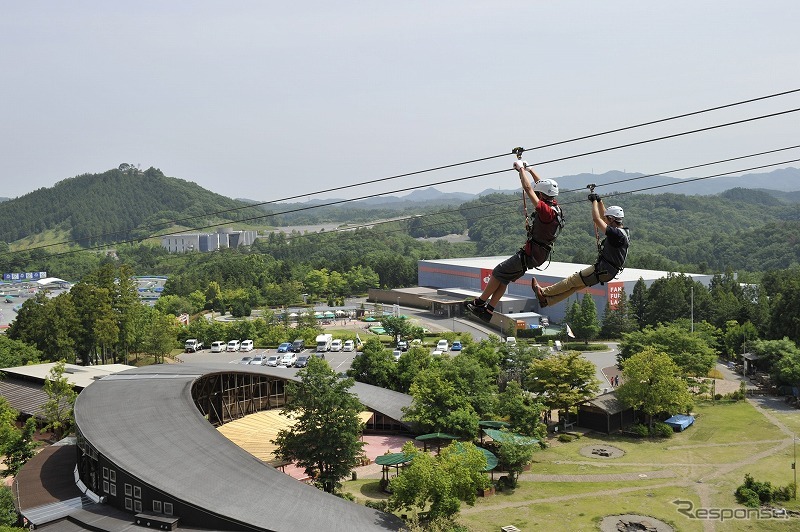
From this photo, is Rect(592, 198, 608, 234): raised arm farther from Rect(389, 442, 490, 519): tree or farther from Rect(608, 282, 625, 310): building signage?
Rect(608, 282, 625, 310): building signage

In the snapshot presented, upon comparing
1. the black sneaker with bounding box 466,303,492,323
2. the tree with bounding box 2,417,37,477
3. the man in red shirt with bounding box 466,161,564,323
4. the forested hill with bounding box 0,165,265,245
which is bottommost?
the tree with bounding box 2,417,37,477

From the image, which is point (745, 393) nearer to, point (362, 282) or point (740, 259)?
point (362, 282)

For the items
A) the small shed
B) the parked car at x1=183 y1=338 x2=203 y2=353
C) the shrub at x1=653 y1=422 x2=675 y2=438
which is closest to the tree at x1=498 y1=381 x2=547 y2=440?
the small shed

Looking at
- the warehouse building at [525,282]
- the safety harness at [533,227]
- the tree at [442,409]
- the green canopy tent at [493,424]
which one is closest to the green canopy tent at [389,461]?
the tree at [442,409]

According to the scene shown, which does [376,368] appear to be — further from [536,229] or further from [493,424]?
[536,229]

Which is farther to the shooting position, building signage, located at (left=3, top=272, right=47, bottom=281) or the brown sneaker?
building signage, located at (left=3, top=272, right=47, bottom=281)

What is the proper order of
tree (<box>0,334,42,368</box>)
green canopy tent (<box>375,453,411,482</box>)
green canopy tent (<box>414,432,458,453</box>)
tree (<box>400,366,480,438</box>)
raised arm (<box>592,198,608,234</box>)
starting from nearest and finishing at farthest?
raised arm (<box>592,198,608,234</box>)
green canopy tent (<box>375,453,411,482</box>)
green canopy tent (<box>414,432,458,453</box>)
tree (<box>400,366,480,438</box>)
tree (<box>0,334,42,368</box>)

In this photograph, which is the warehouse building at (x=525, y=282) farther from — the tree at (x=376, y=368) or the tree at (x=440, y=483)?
the tree at (x=440, y=483)

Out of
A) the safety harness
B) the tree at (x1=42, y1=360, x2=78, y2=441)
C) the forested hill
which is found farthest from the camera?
the forested hill

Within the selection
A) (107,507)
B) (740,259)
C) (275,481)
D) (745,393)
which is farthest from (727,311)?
(740,259)
